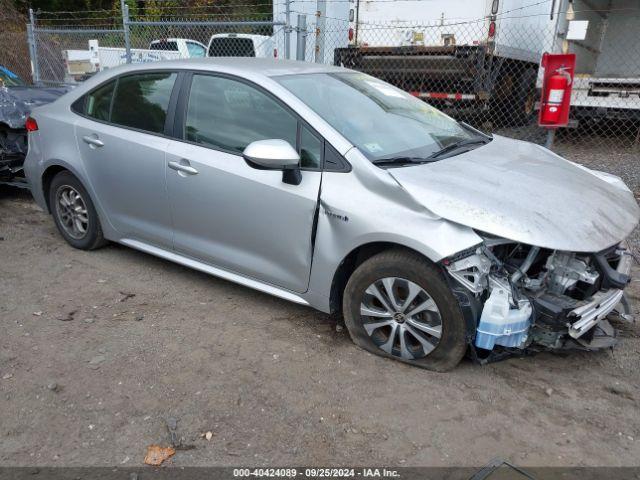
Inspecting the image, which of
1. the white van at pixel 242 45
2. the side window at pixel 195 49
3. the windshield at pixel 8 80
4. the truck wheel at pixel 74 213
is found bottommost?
the truck wheel at pixel 74 213

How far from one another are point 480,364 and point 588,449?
27.6 inches

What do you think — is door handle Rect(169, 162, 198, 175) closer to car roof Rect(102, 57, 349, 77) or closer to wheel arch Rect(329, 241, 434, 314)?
car roof Rect(102, 57, 349, 77)

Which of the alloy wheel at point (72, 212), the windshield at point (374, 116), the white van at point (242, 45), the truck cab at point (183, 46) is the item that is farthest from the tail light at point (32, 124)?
the truck cab at point (183, 46)

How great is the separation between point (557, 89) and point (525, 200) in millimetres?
2775

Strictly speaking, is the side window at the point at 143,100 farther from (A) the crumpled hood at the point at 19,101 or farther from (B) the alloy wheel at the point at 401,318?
(A) the crumpled hood at the point at 19,101

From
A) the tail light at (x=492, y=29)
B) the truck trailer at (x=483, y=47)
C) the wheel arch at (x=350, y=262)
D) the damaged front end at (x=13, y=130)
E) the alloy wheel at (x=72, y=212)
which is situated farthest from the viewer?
the truck trailer at (x=483, y=47)

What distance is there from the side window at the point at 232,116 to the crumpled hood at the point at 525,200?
83cm

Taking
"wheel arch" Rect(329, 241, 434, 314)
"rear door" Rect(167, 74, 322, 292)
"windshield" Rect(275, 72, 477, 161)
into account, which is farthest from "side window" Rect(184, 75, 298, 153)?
"wheel arch" Rect(329, 241, 434, 314)

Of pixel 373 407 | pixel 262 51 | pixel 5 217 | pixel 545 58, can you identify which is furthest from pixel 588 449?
pixel 262 51

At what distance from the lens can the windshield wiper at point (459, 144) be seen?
351cm

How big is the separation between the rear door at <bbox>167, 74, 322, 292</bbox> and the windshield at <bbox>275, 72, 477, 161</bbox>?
0.23m

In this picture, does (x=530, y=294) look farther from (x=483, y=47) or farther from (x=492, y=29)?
(x=492, y=29)

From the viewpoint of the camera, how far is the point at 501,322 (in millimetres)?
2830

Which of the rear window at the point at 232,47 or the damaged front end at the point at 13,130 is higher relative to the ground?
the rear window at the point at 232,47
